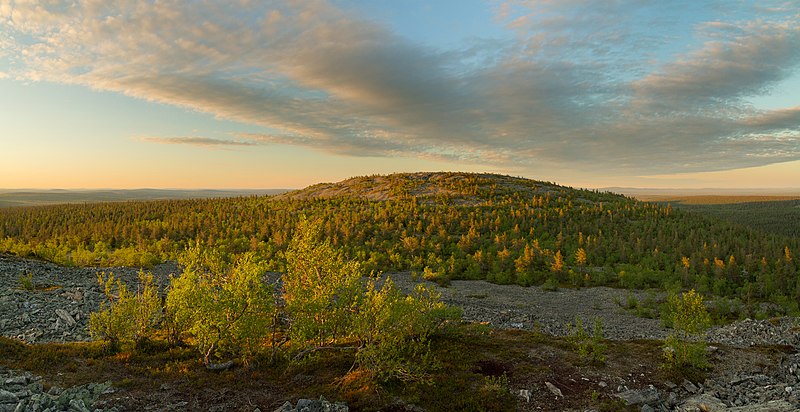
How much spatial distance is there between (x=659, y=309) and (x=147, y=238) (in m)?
75.5

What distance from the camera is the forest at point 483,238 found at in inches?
1891

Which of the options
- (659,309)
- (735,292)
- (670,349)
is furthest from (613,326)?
(735,292)

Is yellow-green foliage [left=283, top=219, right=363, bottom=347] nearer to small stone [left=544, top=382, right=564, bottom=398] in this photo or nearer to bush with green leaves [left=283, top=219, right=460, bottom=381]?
bush with green leaves [left=283, top=219, right=460, bottom=381]

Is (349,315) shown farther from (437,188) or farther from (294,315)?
(437,188)

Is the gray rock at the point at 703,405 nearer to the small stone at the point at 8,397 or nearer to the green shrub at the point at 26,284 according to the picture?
the small stone at the point at 8,397

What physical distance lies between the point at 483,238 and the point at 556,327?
1504 inches

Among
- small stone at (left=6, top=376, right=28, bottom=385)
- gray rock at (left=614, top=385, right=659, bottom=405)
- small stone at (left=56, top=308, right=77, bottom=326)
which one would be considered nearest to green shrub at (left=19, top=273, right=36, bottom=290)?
small stone at (left=56, top=308, right=77, bottom=326)

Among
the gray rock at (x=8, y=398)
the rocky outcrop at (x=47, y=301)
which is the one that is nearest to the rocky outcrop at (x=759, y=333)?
the gray rock at (x=8, y=398)

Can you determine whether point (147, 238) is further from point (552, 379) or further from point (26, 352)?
point (552, 379)

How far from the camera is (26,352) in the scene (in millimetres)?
16922

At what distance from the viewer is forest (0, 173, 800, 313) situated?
48.0 m

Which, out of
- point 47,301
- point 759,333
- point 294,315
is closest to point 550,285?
point 759,333

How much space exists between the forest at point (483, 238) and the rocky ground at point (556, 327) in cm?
677

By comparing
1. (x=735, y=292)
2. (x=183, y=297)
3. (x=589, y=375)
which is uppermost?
(x=183, y=297)
